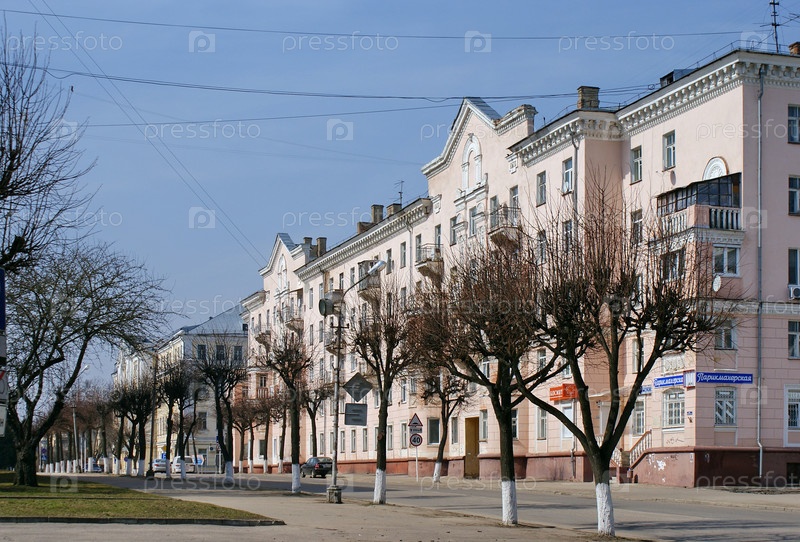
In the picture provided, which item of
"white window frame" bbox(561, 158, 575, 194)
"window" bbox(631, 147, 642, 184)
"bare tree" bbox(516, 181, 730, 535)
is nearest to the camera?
"bare tree" bbox(516, 181, 730, 535)

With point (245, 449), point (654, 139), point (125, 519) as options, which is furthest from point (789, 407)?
point (245, 449)

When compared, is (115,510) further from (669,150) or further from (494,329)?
(669,150)

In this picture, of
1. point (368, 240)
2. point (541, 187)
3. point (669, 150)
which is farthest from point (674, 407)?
point (368, 240)

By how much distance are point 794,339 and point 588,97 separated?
1444cm

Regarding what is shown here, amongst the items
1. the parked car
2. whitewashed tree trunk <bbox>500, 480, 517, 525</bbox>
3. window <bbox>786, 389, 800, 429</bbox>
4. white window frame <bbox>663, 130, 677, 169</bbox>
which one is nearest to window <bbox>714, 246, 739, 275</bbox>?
white window frame <bbox>663, 130, 677, 169</bbox>

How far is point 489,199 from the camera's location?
175 ft

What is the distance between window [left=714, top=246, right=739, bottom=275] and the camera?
125ft

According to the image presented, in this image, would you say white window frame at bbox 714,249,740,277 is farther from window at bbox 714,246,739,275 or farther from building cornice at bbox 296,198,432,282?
building cornice at bbox 296,198,432,282

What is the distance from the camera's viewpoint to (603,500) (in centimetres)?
1998

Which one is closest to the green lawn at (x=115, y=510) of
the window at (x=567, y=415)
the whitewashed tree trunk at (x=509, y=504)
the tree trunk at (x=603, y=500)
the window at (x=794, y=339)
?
the whitewashed tree trunk at (x=509, y=504)

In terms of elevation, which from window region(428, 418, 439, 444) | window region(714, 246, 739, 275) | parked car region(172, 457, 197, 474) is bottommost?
parked car region(172, 457, 197, 474)

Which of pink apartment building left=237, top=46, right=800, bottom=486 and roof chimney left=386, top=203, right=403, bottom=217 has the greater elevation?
roof chimney left=386, top=203, right=403, bottom=217

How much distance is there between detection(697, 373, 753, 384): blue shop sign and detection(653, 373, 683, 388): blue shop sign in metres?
1.02

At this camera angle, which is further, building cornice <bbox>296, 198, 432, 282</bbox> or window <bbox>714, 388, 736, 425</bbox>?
building cornice <bbox>296, 198, 432, 282</bbox>
